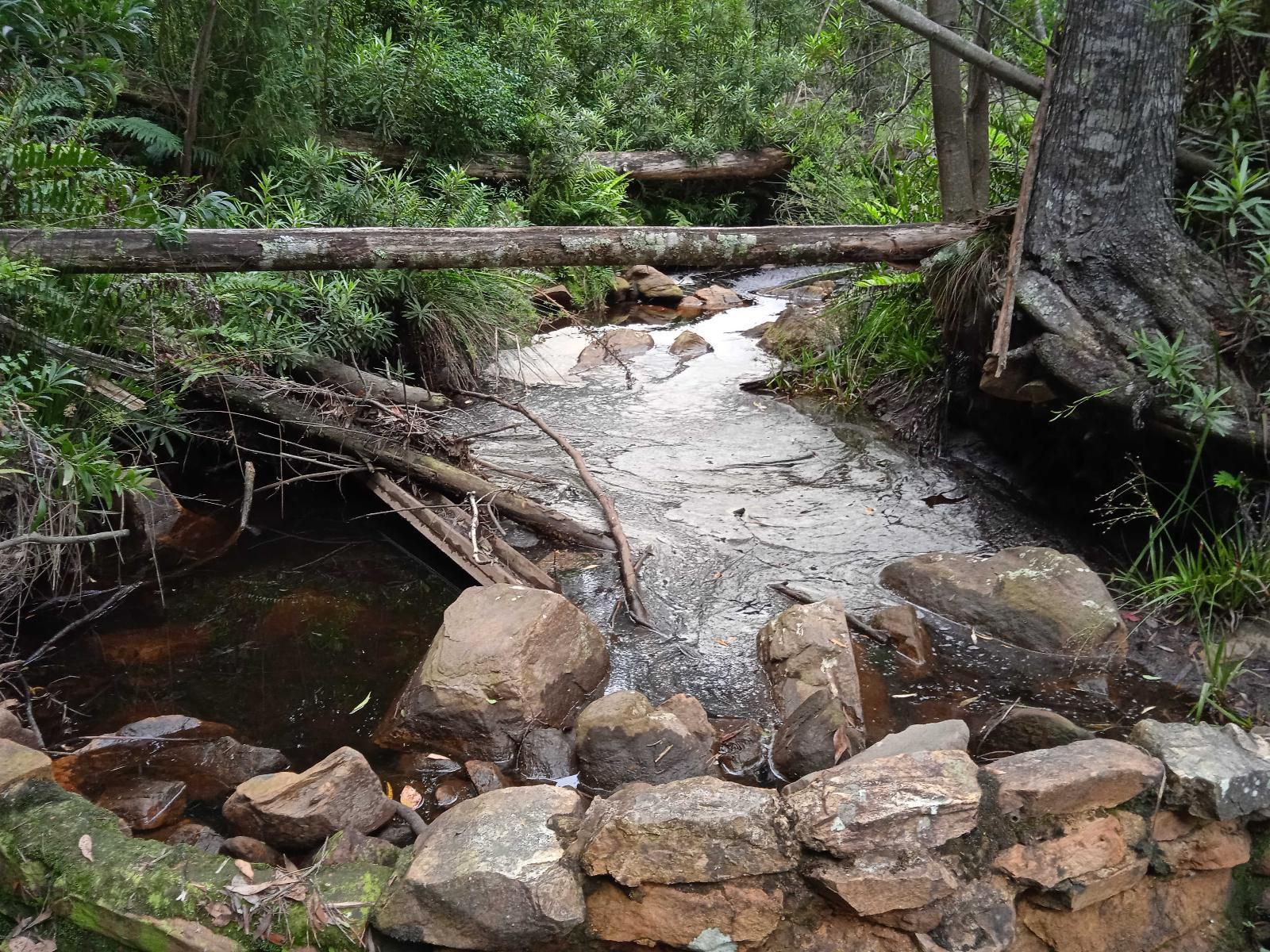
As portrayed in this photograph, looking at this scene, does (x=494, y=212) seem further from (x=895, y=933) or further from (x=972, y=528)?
(x=895, y=933)

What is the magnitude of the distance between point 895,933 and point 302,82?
5732 millimetres

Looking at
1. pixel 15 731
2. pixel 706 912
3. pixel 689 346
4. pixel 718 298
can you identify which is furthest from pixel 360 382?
pixel 718 298

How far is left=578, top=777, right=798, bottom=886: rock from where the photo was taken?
198cm

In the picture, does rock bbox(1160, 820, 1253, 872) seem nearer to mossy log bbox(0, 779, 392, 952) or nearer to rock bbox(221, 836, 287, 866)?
mossy log bbox(0, 779, 392, 952)

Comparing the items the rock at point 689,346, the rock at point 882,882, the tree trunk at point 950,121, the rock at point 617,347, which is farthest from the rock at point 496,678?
the rock at point 689,346

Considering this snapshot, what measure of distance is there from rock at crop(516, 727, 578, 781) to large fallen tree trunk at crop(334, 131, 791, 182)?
5.89 m

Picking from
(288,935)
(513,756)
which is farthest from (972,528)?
(288,935)

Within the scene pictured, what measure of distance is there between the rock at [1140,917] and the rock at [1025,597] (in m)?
1.14

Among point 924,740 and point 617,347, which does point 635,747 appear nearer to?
point 924,740

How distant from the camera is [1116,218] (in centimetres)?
356

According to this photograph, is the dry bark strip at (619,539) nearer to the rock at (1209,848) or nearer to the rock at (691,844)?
the rock at (691,844)

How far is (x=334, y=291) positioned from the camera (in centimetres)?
483

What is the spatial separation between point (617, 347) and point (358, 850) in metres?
5.24

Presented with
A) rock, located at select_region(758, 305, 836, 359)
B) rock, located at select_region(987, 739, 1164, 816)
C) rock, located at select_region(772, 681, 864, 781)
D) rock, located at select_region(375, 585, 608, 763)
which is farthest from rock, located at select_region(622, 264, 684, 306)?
rock, located at select_region(987, 739, 1164, 816)
